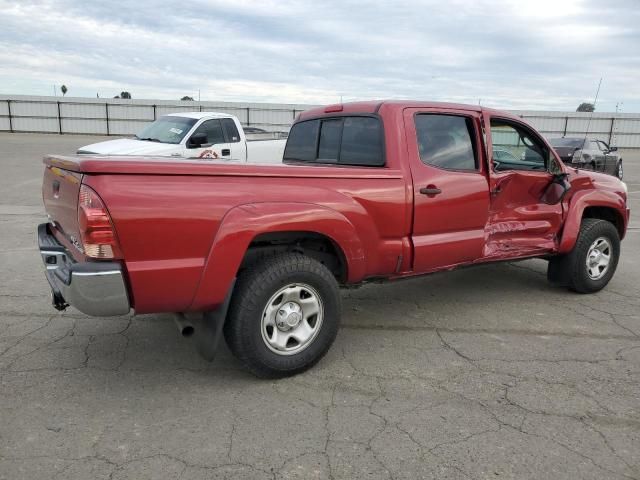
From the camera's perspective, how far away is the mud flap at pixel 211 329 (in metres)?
3.11

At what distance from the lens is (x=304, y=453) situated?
265 cm

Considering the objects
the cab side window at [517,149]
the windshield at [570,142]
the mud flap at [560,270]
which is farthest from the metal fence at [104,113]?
the mud flap at [560,270]

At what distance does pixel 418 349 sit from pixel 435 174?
1356 mm

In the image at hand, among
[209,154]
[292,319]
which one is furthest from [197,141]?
[292,319]

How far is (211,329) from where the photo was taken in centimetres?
318

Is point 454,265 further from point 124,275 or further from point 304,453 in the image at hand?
point 124,275

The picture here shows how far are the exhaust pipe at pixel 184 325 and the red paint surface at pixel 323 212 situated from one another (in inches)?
7.9

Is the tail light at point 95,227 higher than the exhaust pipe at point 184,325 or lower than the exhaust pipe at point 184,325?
higher

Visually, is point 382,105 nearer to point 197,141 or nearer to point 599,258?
point 599,258

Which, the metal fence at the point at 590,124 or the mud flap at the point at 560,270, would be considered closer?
the mud flap at the point at 560,270

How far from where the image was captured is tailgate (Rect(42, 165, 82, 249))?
9.48 feet

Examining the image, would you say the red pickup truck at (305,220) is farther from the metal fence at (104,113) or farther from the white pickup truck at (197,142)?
the metal fence at (104,113)

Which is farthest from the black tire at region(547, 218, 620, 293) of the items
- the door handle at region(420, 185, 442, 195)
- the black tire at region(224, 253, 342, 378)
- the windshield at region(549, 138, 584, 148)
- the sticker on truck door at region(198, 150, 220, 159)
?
the windshield at region(549, 138, 584, 148)

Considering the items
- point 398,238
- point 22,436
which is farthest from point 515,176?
point 22,436
